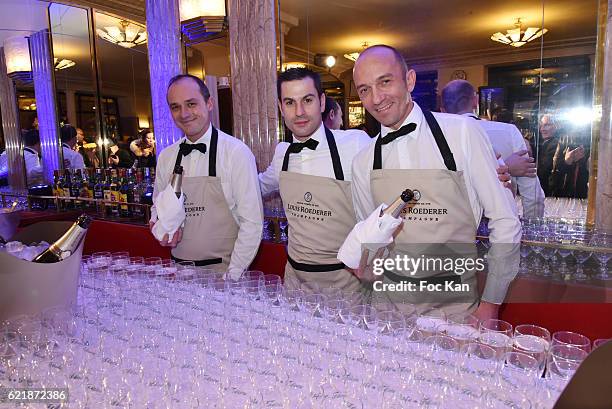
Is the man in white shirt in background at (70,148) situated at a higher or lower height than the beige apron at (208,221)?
higher

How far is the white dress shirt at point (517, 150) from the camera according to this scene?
105 inches

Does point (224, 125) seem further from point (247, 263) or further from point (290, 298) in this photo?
point (290, 298)

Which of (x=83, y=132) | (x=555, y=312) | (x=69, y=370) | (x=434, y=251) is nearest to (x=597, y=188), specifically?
(x=555, y=312)

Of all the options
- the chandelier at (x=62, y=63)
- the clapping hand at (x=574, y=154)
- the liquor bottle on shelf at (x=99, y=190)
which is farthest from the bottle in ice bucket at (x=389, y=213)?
the chandelier at (x=62, y=63)

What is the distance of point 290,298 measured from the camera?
1.50m

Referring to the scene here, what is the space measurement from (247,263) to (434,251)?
961mm

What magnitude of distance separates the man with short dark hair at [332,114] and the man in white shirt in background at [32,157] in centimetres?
446

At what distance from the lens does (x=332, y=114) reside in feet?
10.5

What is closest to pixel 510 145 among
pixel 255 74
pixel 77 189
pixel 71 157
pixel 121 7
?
pixel 255 74

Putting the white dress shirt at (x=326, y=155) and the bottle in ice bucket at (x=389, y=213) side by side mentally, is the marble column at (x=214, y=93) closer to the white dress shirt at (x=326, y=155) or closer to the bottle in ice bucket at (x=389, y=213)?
the white dress shirt at (x=326, y=155)

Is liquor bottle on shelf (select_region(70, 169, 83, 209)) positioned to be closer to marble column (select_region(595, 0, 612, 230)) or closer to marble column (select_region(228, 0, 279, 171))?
marble column (select_region(228, 0, 279, 171))

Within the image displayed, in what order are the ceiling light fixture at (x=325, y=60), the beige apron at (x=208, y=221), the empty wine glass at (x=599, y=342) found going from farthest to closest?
A: 1. the ceiling light fixture at (x=325, y=60)
2. the beige apron at (x=208, y=221)
3. the empty wine glass at (x=599, y=342)

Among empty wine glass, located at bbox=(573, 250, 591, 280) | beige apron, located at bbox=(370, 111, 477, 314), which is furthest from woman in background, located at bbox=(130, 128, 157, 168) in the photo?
empty wine glass, located at bbox=(573, 250, 591, 280)

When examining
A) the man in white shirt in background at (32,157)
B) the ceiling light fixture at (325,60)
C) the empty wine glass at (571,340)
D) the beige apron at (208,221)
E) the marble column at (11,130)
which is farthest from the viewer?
the marble column at (11,130)
